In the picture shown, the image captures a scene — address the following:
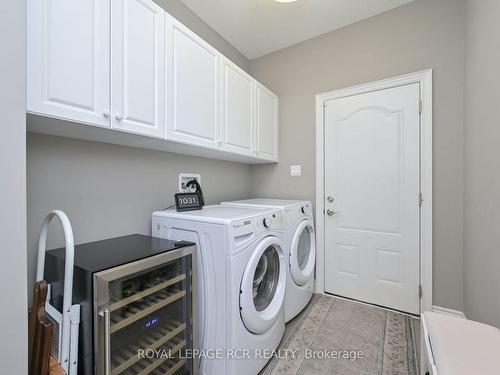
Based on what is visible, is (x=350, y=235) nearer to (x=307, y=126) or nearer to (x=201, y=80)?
(x=307, y=126)

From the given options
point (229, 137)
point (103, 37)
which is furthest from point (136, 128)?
point (229, 137)

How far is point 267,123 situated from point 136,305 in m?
2.01

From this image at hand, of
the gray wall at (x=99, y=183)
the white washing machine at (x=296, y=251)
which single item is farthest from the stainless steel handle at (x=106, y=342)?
the white washing machine at (x=296, y=251)

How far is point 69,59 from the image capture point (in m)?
0.98

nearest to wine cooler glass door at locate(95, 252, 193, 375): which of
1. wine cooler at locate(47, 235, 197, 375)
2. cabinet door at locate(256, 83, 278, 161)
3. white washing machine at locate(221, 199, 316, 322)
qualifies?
wine cooler at locate(47, 235, 197, 375)

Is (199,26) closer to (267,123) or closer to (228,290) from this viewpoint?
(267,123)

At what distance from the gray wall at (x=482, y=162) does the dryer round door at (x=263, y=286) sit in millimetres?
1140

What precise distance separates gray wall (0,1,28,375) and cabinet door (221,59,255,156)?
Answer: 129cm

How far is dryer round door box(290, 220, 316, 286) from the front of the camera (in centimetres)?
192

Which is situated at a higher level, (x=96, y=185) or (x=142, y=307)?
(x=96, y=185)

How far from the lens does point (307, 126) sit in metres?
2.55

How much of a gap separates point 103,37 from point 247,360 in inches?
72.4

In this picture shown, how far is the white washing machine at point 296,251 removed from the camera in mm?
1875

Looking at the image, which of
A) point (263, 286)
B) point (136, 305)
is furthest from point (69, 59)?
point (263, 286)
